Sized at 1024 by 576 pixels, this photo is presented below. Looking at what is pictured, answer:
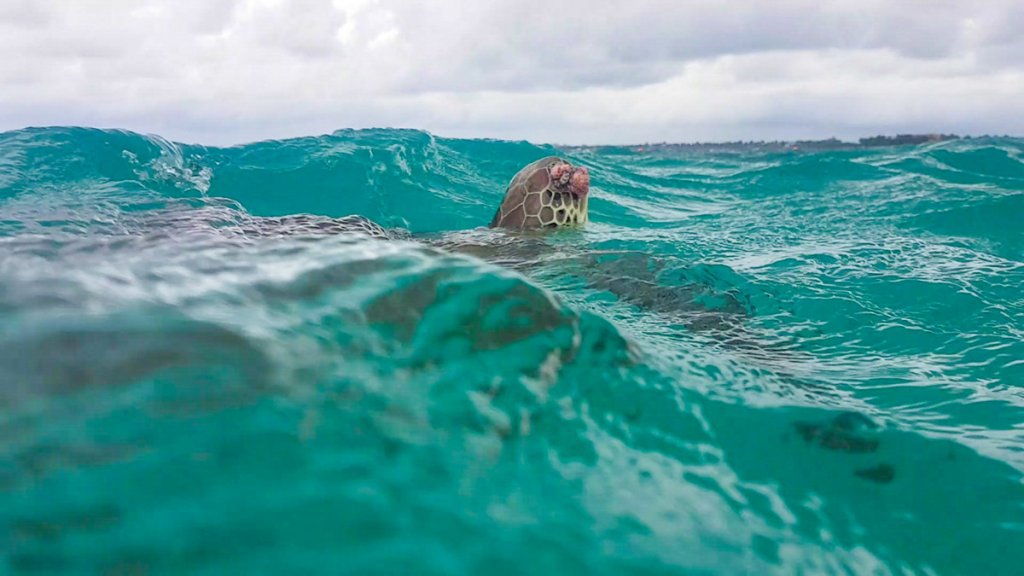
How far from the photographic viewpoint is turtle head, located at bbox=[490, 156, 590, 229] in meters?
8.38

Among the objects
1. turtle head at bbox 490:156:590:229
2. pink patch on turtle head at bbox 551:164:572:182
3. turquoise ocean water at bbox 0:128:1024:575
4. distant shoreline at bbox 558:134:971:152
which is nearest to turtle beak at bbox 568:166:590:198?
turtle head at bbox 490:156:590:229

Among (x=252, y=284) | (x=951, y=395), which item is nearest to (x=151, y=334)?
(x=252, y=284)

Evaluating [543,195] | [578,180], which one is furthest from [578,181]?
[543,195]

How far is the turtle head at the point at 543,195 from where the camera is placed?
8.38m

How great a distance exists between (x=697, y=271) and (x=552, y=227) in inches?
93.8

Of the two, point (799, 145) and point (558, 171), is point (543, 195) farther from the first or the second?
point (799, 145)

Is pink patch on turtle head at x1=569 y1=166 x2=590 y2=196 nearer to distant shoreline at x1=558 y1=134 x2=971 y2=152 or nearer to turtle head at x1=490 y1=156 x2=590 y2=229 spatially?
turtle head at x1=490 y1=156 x2=590 y2=229

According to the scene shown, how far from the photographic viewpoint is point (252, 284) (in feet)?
10.0

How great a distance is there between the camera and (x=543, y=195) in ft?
27.6

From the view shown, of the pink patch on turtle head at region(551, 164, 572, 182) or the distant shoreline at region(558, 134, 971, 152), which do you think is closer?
the pink patch on turtle head at region(551, 164, 572, 182)

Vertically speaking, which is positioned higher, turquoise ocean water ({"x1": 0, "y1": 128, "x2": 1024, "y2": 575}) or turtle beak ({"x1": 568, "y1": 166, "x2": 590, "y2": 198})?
turtle beak ({"x1": 568, "y1": 166, "x2": 590, "y2": 198})

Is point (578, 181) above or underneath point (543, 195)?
Answer: above

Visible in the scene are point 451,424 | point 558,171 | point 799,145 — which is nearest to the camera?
point 451,424

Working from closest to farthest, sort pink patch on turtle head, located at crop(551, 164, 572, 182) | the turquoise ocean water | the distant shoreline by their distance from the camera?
the turquoise ocean water
pink patch on turtle head, located at crop(551, 164, 572, 182)
the distant shoreline
